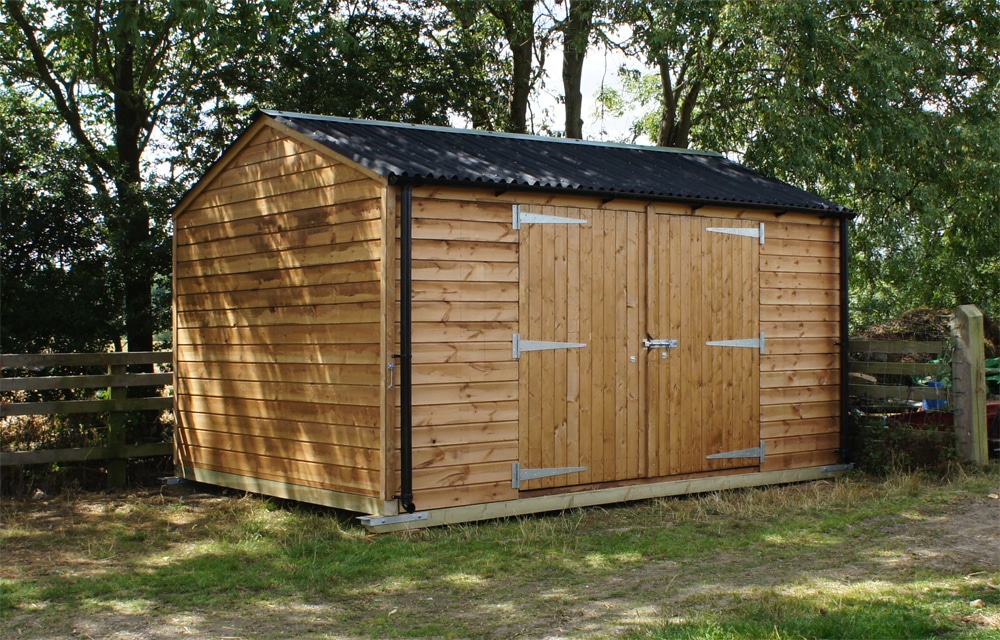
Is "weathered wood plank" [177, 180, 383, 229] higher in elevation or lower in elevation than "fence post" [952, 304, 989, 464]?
higher

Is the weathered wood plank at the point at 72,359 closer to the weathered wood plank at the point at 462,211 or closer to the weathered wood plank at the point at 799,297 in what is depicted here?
the weathered wood plank at the point at 462,211

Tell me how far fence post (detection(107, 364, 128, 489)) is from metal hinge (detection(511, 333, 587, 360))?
4031mm

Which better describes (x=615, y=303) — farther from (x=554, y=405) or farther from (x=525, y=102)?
(x=525, y=102)

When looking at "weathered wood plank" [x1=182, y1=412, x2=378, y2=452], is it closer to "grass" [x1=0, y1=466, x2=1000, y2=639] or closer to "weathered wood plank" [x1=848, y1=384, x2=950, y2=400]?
"grass" [x1=0, y1=466, x2=1000, y2=639]

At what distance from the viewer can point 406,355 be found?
24.2 feet

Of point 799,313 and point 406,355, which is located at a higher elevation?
point 799,313

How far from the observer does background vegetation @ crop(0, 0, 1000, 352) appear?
1088cm

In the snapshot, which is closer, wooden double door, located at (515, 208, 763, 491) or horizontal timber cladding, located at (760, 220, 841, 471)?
wooden double door, located at (515, 208, 763, 491)

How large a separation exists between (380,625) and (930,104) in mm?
12076

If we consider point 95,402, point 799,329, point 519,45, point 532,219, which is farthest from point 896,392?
point 519,45

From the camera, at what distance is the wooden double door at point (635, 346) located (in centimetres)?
811

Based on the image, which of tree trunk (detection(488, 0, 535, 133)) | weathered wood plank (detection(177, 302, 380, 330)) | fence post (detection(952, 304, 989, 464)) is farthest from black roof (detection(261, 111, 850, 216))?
tree trunk (detection(488, 0, 535, 133))

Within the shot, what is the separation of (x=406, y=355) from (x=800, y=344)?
4.14 meters

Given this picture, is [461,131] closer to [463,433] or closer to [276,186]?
[276,186]
